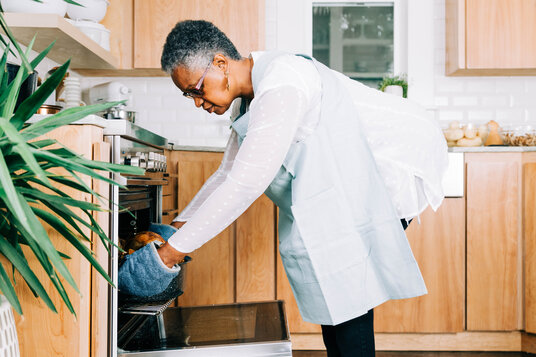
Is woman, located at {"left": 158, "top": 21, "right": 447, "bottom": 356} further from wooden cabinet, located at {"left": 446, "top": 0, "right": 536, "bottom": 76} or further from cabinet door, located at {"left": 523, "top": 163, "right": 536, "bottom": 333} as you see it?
wooden cabinet, located at {"left": 446, "top": 0, "right": 536, "bottom": 76}

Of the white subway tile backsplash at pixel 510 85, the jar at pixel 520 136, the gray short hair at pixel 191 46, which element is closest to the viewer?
the gray short hair at pixel 191 46

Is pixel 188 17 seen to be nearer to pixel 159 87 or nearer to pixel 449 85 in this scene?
pixel 159 87

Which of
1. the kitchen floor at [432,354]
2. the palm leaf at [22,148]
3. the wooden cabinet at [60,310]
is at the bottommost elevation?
the kitchen floor at [432,354]

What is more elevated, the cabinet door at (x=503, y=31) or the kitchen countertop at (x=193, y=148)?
the cabinet door at (x=503, y=31)

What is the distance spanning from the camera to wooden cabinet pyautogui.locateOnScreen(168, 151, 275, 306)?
2.24 m

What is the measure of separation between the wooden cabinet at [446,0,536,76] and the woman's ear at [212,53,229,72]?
5.91 ft

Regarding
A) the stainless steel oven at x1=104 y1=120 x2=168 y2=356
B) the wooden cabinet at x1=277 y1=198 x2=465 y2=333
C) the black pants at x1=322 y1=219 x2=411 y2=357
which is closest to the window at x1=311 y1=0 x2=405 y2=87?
the wooden cabinet at x1=277 y1=198 x2=465 y2=333

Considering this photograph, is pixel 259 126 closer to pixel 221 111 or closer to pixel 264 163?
pixel 264 163

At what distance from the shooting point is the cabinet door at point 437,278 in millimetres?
2252

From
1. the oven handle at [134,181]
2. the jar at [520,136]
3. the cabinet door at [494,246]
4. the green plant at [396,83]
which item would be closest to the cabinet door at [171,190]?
the oven handle at [134,181]

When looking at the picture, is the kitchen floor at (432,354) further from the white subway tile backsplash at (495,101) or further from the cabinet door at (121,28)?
the cabinet door at (121,28)

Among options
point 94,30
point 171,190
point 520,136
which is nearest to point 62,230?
point 171,190

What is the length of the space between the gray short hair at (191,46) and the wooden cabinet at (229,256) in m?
1.12

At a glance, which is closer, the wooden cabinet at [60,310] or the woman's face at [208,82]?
the wooden cabinet at [60,310]
